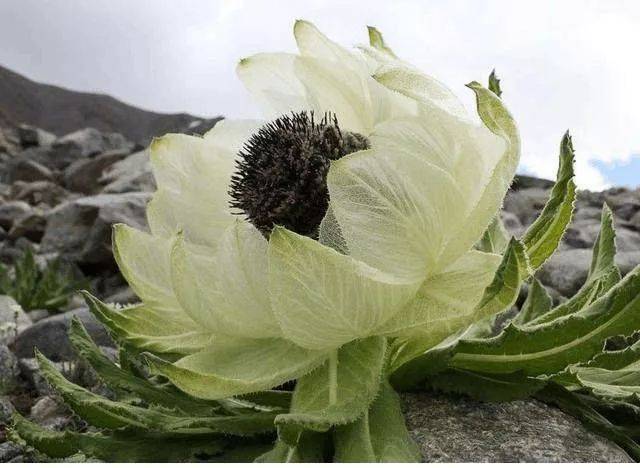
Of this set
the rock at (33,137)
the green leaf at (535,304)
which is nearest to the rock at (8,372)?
the green leaf at (535,304)

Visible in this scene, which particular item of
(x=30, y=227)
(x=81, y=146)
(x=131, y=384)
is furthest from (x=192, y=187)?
(x=81, y=146)

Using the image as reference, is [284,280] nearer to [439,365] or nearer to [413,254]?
[413,254]

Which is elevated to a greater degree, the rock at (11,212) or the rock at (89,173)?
the rock at (89,173)

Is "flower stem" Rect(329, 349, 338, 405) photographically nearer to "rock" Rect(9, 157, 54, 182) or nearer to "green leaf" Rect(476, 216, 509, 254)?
"green leaf" Rect(476, 216, 509, 254)

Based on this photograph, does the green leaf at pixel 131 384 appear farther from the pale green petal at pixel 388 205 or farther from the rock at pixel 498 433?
the pale green petal at pixel 388 205

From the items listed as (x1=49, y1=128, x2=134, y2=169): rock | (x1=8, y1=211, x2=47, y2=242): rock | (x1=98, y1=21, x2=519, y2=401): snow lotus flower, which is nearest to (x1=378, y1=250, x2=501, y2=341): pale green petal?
(x1=98, y1=21, x2=519, y2=401): snow lotus flower

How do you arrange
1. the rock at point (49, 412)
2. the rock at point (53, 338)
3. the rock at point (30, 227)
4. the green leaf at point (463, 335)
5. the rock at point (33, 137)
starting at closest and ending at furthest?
1. the green leaf at point (463, 335)
2. the rock at point (49, 412)
3. the rock at point (53, 338)
4. the rock at point (30, 227)
5. the rock at point (33, 137)

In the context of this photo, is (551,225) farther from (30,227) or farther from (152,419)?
(30,227)
